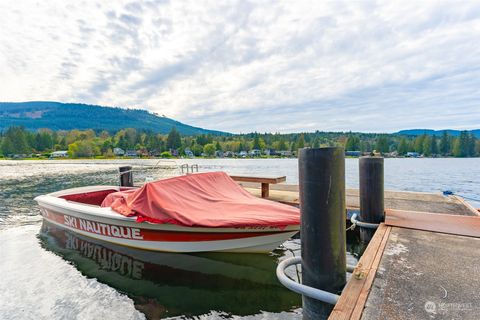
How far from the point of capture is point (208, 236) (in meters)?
5.79

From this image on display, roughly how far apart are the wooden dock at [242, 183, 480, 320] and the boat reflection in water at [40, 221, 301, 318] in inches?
78.9

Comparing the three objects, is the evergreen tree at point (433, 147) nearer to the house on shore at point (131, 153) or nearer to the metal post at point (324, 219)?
the metal post at point (324, 219)

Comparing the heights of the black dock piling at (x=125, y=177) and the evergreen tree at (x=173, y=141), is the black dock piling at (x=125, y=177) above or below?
below

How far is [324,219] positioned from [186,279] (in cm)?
369

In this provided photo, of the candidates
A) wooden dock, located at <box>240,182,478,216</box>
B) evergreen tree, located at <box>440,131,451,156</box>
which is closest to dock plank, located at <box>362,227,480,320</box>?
wooden dock, located at <box>240,182,478,216</box>

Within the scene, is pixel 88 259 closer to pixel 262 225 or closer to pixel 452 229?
pixel 262 225

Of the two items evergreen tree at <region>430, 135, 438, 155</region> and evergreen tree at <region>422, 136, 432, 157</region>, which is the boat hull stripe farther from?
evergreen tree at <region>430, 135, 438, 155</region>

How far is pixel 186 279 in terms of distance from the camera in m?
5.74

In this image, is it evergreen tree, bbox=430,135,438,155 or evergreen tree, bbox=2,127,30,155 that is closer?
evergreen tree, bbox=430,135,438,155

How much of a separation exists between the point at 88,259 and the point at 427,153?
359 feet

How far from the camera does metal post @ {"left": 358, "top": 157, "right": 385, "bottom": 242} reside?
5562mm

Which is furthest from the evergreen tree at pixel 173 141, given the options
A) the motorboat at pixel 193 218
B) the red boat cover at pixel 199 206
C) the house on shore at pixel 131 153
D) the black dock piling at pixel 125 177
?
the red boat cover at pixel 199 206

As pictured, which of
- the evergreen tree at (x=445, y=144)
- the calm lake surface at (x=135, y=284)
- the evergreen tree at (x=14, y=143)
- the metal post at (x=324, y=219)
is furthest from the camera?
the evergreen tree at (x=14, y=143)

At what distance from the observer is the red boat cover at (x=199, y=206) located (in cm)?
534
